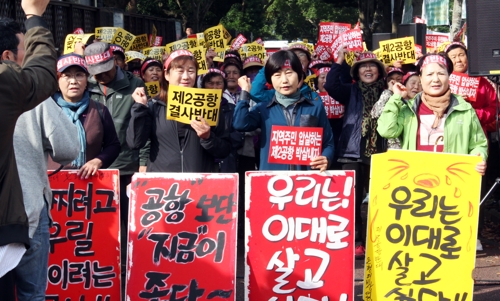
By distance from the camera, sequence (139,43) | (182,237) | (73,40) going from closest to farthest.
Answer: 1. (182,237)
2. (73,40)
3. (139,43)

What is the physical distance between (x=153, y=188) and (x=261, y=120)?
1.15 metres

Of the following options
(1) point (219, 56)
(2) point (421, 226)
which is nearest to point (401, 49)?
(1) point (219, 56)

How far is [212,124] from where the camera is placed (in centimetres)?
579

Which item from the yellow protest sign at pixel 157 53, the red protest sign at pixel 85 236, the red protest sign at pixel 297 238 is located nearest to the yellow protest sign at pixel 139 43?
the yellow protest sign at pixel 157 53

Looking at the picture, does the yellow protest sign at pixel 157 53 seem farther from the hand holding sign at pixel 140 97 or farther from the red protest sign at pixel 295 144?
the red protest sign at pixel 295 144

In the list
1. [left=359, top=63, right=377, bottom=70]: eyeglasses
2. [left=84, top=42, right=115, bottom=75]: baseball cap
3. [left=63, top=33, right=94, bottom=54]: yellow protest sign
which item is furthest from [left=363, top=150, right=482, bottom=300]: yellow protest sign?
[left=63, top=33, right=94, bottom=54]: yellow protest sign

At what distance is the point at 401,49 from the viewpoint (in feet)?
34.2

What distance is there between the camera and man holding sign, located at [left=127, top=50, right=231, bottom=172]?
A: 5.69 m

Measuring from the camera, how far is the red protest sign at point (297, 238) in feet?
17.5

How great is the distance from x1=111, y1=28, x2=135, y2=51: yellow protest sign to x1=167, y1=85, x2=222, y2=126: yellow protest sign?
21.9 feet

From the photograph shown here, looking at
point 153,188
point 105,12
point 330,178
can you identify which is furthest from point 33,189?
point 105,12

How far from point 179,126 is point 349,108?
243cm

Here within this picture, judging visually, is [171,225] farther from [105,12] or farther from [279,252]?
[105,12]

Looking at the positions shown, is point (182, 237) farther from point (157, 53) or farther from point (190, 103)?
point (157, 53)
